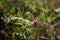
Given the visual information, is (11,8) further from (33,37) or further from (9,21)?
(33,37)

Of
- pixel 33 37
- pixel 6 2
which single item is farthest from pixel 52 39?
pixel 6 2

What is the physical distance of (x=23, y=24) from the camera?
2098 mm

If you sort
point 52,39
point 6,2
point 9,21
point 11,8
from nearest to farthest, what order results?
point 52,39 < point 9,21 < point 11,8 < point 6,2

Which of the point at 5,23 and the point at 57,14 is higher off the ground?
the point at 57,14

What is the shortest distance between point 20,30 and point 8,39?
17 centimetres

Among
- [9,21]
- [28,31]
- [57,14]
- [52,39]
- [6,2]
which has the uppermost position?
[6,2]

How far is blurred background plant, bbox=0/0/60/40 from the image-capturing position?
2.03 metres

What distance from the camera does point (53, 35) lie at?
2008 millimetres

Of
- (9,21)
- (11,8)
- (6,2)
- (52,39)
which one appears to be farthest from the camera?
(6,2)

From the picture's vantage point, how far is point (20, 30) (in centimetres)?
203

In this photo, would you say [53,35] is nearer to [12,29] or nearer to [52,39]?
[52,39]

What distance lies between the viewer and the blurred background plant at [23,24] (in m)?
2.03

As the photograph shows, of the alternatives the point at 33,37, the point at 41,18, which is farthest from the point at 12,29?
the point at 41,18

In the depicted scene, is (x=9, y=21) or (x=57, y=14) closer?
(x=9, y=21)
